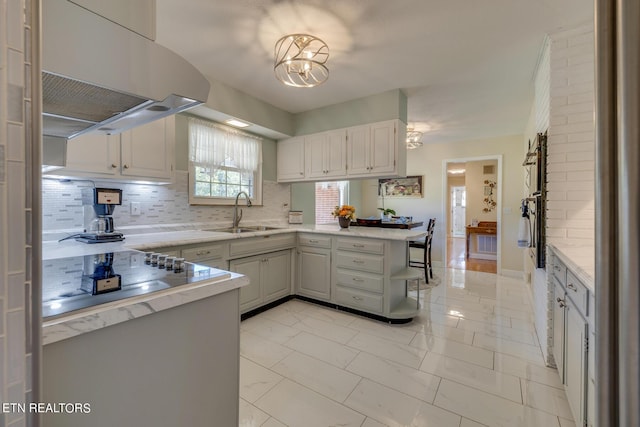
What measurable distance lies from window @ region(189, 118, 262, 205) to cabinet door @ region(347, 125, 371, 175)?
1.26m

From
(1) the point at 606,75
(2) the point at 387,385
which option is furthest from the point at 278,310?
(1) the point at 606,75

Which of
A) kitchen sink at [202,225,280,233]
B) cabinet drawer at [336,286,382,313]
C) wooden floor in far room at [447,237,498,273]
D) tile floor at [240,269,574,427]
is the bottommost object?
tile floor at [240,269,574,427]

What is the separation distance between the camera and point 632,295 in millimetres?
371

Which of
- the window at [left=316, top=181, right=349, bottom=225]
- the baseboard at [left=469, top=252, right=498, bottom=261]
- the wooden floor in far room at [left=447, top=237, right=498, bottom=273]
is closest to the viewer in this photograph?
the wooden floor in far room at [left=447, top=237, right=498, bottom=273]

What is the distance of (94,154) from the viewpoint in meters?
2.12

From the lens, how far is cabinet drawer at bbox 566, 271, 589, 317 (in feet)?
4.02

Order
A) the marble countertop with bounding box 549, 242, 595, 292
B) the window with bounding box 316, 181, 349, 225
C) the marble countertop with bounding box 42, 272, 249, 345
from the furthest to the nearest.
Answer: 1. the window with bounding box 316, 181, 349, 225
2. the marble countertop with bounding box 549, 242, 595, 292
3. the marble countertop with bounding box 42, 272, 249, 345

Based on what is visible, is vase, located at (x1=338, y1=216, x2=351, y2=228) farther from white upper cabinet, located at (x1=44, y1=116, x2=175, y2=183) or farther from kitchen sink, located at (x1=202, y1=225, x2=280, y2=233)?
white upper cabinet, located at (x1=44, y1=116, x2=175, y2=183)

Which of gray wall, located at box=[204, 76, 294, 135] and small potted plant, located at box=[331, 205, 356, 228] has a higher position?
gray wall, located at box=[204, 76, 294, 135]

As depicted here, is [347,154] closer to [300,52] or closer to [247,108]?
[247,108]

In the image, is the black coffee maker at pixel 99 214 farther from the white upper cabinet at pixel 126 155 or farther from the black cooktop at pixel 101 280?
the black cooktop at pixel 101 280

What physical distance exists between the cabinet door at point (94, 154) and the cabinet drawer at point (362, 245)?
84.6 inches

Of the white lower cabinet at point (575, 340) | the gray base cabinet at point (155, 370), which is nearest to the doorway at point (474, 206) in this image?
the white lower cabinet at point (575, 340)

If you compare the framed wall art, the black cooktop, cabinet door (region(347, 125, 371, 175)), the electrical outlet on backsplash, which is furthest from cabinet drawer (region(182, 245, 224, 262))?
the framed wall art
